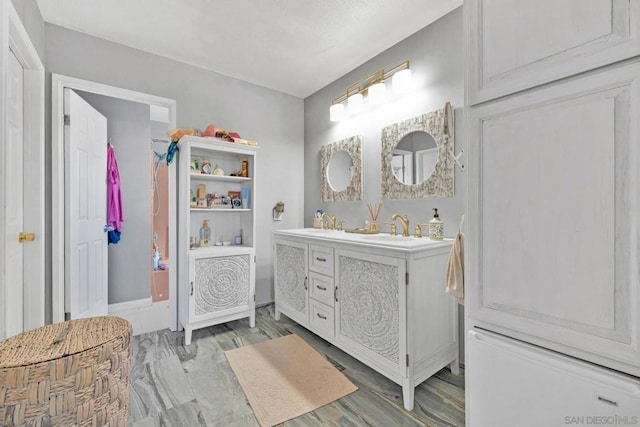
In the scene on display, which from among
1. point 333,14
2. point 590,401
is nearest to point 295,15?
point 333,14

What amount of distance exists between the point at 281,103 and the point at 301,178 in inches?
36.8

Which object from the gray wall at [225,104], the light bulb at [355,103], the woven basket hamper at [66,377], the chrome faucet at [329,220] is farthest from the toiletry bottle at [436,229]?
the gray wall at [225,104]

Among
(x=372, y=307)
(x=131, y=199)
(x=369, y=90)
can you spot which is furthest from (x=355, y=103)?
(x=131, y=199)

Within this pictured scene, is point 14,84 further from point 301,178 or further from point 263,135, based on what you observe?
point 301,178

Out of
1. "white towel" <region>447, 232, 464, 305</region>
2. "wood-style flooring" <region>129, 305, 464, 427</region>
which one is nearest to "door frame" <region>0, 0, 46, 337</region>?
"wood-style flooring" <region>129, 305, 464, 427</region>

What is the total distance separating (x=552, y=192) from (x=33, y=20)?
307 cm

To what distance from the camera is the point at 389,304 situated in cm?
173

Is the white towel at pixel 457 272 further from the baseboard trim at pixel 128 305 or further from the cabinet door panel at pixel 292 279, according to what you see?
the baseboard trim at pixel 128 305

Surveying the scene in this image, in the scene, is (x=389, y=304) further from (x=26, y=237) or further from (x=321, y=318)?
(x=26, y=237)

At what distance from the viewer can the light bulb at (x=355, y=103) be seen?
105 inches

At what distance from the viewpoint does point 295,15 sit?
6.81 feet

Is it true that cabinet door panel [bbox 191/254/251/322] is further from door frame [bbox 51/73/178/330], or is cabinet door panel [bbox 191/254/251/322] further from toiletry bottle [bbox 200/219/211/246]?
door frame [bbox 51/73/178/330]

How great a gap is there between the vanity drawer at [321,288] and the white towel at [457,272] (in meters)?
0.94

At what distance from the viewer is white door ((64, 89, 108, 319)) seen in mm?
2236
